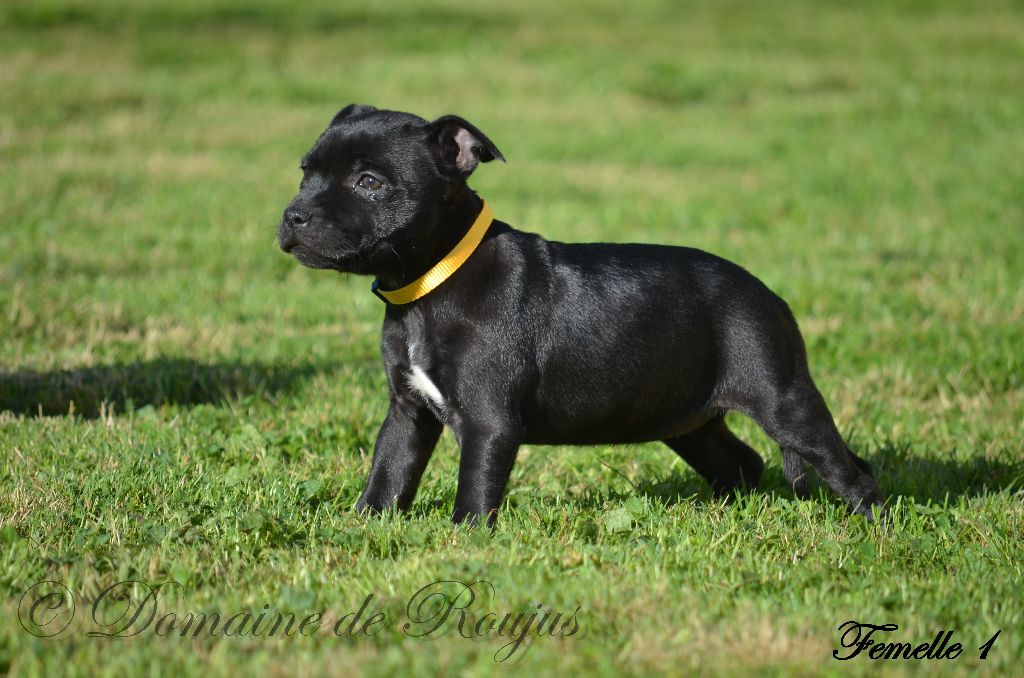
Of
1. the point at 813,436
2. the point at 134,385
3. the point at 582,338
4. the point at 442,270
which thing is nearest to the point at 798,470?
the point at 813,436

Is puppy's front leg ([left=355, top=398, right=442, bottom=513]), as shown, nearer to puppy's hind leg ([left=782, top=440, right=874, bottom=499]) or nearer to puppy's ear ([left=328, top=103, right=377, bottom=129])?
puppy's ear ([left=328, top=103, right=377, bottom=129])

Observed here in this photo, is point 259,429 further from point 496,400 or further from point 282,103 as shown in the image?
point 282,103

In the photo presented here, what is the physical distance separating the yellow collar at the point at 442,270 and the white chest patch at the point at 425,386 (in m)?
0.29

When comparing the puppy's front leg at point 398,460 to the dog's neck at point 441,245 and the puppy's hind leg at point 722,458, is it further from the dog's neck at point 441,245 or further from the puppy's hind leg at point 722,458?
the puppy's hind leg at point 722,458

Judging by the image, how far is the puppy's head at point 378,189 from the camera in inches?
189

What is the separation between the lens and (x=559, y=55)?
22797 millimetres

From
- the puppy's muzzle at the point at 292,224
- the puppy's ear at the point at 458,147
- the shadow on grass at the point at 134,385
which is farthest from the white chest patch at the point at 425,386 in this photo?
the shadow on grass at the point at 134,385

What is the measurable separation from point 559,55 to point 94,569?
64.6ft

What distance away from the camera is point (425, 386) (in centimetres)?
489

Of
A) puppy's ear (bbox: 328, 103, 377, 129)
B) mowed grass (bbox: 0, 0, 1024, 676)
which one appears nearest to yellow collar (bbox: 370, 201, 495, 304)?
puppy's ear (bbox: 328, 103, 377, 129)

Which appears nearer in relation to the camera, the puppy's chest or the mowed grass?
the mowed grass

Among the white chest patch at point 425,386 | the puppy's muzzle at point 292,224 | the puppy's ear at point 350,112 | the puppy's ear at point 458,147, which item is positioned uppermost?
the puppy's ear at point 350,112

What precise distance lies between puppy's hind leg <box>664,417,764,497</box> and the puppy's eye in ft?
6.50

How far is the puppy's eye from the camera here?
486 cm
